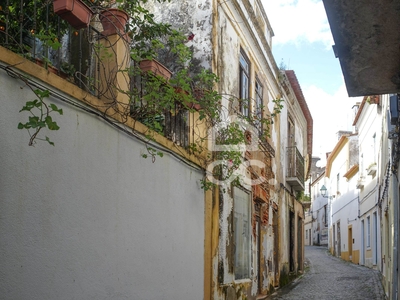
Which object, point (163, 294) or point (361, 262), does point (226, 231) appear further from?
point (361, 262)

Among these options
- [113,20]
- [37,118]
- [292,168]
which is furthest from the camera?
[292,168]

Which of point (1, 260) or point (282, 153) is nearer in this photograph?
point (1, 260)

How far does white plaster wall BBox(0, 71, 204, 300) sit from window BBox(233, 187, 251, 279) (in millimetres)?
2429

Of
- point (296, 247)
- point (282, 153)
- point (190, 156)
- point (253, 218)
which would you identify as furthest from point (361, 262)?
point (190, 156)

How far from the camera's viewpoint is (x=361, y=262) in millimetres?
23297

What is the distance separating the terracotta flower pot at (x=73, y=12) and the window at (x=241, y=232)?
17.5 feet

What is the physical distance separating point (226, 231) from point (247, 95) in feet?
10.8

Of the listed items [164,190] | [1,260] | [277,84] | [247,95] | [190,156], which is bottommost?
[1,260]

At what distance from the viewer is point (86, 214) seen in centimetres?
513

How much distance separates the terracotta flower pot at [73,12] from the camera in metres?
5.05

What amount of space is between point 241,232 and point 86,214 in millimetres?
5681

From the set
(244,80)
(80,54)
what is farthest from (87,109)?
(244,80)

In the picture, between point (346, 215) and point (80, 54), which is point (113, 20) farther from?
point (346, 215)

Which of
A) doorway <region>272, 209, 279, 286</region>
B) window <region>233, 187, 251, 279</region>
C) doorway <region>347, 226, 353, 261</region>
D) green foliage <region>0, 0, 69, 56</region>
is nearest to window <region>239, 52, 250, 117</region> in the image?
window <region>233, 187, 251, 279</region>
